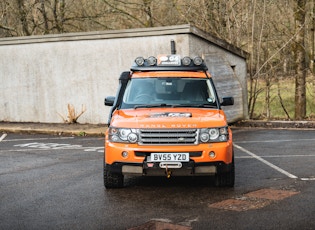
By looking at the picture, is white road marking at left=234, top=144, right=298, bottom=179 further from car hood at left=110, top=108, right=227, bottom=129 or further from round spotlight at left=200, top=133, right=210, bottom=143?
round spotlight at left=200, top=133, right=210, bottom=143

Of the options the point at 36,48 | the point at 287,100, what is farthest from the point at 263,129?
the point at 287,100

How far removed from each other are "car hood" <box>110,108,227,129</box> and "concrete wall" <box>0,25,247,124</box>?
9.83 metres

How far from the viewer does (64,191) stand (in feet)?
29.4

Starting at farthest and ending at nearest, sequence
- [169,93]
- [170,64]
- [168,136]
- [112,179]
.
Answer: [170,64], [169,93], [112,179], [168,136]

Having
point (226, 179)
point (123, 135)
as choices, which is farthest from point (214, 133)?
point (123, 135)

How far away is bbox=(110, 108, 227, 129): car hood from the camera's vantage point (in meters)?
8.46

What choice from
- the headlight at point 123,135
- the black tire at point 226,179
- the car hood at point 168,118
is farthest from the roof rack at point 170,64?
the black tire at point 226,179

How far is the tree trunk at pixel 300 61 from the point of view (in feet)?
82.8

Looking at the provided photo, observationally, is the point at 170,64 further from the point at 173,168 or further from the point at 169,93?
the point at 173,168

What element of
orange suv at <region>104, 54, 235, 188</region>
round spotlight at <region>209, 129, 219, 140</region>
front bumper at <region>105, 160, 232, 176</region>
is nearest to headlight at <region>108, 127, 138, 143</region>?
orange suv at <region>104, 54, 235, 188</region>

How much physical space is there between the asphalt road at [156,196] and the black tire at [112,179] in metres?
0.14

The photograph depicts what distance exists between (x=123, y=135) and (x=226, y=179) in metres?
1.71

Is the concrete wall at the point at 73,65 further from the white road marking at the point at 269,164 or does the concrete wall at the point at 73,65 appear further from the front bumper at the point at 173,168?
the front bumper at the point at 173,168

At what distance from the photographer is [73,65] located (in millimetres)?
20969
